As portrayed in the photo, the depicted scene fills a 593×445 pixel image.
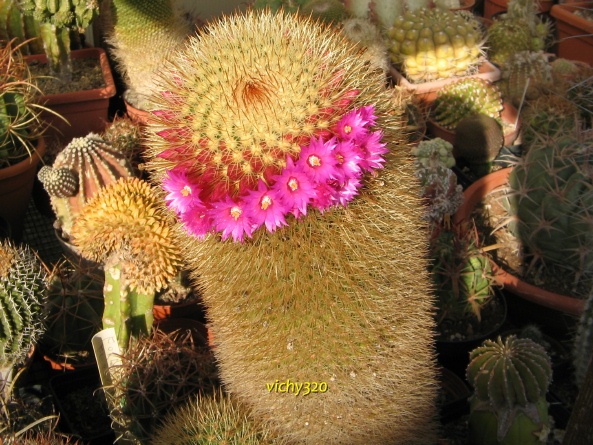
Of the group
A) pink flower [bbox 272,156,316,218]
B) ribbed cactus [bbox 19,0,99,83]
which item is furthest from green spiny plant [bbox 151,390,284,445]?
ribbed cactus [bbox 19,0,99,83]

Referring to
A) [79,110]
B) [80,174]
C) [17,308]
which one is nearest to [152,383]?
[17,308]

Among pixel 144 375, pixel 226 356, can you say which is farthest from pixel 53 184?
pixel 226 356

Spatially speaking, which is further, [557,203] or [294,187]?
[557,203]

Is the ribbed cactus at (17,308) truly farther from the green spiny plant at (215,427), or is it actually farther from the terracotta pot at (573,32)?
the terracotta pot at (573,32)

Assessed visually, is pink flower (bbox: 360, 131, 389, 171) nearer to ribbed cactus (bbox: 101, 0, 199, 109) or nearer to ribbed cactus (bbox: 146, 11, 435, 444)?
ribbed cactus (bbox: 146, 11, 435, 444)

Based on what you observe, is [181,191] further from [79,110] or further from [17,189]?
[79,110]

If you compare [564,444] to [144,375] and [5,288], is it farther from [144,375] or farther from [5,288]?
[5,288]
